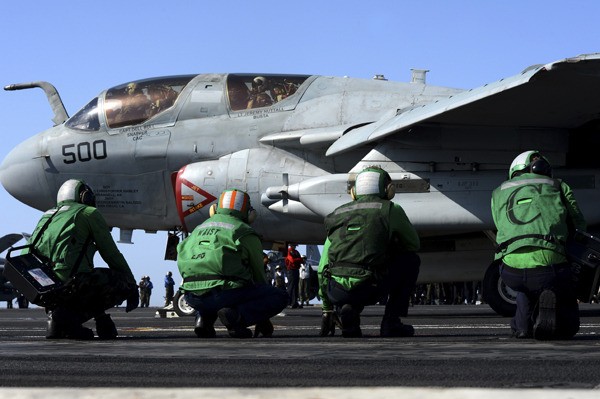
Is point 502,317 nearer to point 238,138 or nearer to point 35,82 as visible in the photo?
point 238,138

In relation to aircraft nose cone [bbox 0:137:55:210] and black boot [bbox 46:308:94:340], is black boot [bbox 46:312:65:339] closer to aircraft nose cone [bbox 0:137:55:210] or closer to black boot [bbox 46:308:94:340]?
black boot [bbox 46:308:94:340]

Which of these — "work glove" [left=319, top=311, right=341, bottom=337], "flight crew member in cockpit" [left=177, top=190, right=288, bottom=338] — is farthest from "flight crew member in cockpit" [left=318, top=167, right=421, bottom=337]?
"flight crew member in cockpit" [left=177, top=190, right=288, bottom=338]

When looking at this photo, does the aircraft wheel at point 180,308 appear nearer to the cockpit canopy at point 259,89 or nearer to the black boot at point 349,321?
the cockpit canopy at point 259,89

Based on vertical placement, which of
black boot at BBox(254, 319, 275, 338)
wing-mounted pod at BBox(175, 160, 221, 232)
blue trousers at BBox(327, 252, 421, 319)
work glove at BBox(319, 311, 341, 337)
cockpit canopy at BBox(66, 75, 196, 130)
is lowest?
black boot at BBox(254, 319, 275, 338)

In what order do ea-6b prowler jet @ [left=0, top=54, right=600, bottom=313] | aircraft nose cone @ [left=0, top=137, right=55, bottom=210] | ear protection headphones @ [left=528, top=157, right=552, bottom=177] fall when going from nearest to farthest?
ear protection headphones @ [left=528, top=157, right=552, bottom=177]
ea-6b prowler jet @ [left=0, top=54, right=600, bottom=313]
aircraft nose cone @ [left=0, top=137, right=55, bottom=210]

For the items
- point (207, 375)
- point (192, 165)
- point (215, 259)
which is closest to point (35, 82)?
point (192, 165)

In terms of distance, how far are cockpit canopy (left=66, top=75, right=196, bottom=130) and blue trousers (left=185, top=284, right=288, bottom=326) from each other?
7.04 metres

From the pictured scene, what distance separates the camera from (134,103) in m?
16.5

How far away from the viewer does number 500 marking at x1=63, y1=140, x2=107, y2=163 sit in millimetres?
16219

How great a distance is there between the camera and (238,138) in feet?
51.3

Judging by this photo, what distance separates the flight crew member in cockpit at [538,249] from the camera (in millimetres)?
8242

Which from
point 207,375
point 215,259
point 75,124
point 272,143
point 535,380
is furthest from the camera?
point 75,124

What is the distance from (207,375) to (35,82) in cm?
1409

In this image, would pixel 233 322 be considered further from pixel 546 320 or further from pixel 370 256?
pixel 546 320
